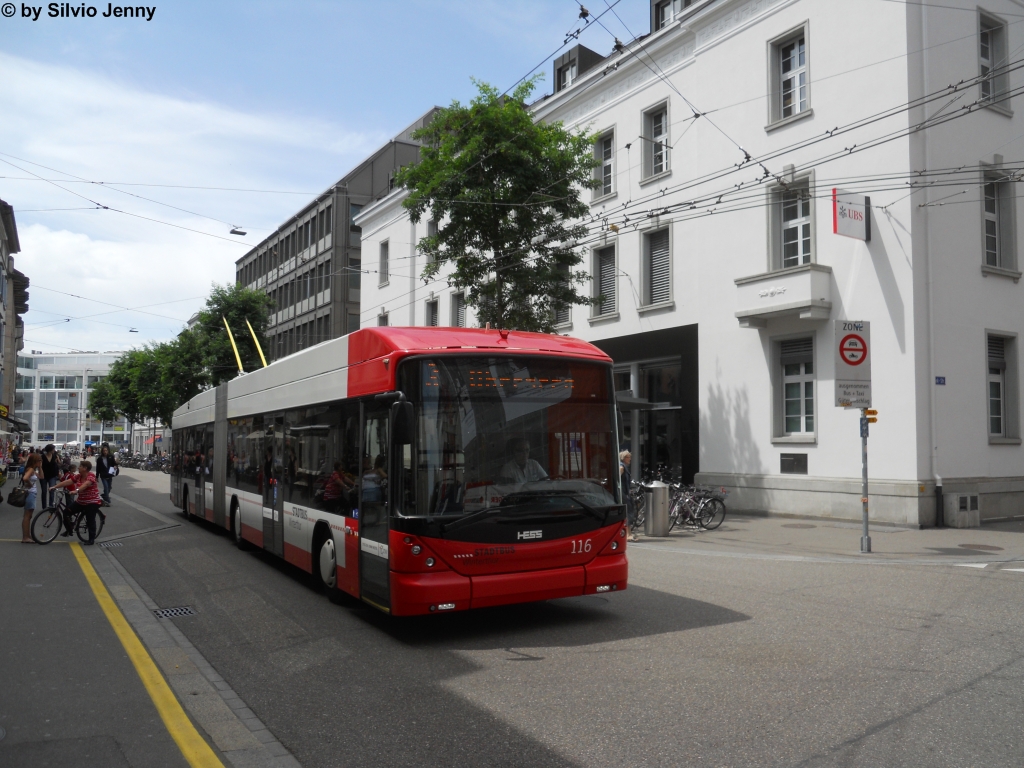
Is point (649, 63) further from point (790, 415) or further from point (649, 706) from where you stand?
point (649, 706)

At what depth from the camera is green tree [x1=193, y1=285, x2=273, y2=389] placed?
44.3 meters

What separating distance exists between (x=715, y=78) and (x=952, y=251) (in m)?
7.62

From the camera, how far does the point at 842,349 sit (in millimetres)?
13836

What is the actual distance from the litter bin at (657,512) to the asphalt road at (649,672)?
18.5 ft

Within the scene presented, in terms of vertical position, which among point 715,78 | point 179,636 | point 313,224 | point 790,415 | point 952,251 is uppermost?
point 313,224

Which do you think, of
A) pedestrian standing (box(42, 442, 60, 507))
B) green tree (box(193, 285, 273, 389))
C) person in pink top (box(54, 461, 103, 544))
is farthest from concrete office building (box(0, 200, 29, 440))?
person in pink top (box(54, 461, 103, 544))

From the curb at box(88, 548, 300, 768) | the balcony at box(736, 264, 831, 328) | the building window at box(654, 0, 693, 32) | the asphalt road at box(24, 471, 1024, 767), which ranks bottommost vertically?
the curb at box(88, 548, 300, 768)

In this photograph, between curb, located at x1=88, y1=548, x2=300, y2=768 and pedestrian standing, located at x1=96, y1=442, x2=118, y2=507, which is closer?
curb, located at x1=88, y1=548, x2=300, y2=768

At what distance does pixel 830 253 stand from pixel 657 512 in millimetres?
7218

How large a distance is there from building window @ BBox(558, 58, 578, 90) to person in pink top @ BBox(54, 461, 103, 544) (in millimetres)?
22403

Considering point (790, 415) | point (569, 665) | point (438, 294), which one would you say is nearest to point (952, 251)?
point (790, 415)

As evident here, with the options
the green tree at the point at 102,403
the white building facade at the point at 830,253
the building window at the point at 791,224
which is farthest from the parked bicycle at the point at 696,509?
the green tree at the point at 102,403

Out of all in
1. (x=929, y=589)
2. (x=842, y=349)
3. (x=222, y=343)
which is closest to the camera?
(x=929, y=589)

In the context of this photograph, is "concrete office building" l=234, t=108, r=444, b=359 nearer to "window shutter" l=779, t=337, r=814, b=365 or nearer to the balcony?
the balcony
